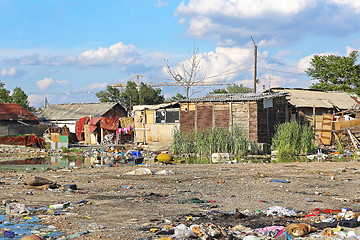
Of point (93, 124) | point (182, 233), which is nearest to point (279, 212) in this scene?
point (182, 233)

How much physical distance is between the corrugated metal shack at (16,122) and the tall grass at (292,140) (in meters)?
19.8

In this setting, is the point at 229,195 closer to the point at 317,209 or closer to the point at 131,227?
the point at 317,209

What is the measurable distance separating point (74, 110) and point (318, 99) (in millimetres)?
21903

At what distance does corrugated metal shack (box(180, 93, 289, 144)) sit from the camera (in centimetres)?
2138

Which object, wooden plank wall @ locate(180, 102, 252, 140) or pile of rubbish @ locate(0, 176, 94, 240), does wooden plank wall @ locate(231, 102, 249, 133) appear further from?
pile of rubbish @ locate(0, 176, 94, 240)

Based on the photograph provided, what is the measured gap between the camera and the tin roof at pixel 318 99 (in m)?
28.7

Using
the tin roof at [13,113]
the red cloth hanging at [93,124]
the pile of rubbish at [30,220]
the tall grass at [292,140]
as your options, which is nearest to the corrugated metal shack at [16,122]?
the tin roof at [13,113]

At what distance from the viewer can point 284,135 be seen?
1811cm

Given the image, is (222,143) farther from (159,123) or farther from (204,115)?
(159,123)

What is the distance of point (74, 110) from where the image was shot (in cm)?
3991

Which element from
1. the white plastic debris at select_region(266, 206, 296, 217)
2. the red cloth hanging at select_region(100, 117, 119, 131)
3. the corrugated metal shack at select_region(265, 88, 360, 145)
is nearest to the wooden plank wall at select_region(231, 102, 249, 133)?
the corrugated metal shack at select_region(265, 88, 360, 145)

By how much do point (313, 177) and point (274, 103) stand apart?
41.1 ft

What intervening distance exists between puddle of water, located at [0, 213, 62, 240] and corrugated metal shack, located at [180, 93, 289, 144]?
629 inches

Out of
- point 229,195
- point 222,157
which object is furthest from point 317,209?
point 222,157
